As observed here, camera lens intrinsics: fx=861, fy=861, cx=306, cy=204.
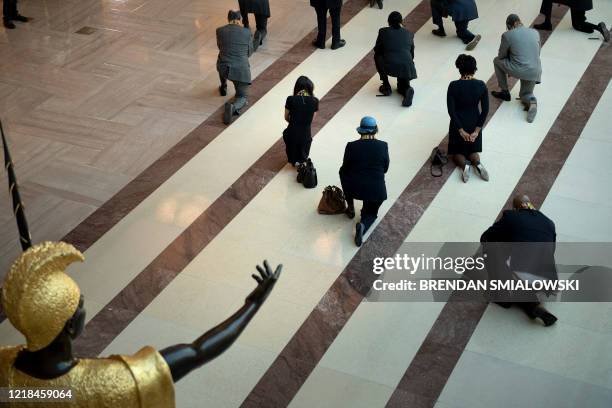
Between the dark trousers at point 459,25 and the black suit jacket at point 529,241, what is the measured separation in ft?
16.7

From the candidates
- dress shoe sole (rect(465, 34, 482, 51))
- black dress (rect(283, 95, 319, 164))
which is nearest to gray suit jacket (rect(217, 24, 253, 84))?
black dress (rect(283, 95, 319, 164))

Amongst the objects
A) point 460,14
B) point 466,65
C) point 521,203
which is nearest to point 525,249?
point 521,203

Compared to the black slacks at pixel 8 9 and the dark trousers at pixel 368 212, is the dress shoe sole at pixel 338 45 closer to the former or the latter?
the dark trousers at pixel 368 212

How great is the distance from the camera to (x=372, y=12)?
41.2ft

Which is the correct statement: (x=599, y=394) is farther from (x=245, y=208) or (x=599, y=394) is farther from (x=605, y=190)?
(x=245, y=208)

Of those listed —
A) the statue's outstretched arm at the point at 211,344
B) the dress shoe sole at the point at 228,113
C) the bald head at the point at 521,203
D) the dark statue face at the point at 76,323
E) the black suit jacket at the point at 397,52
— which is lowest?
the dress shoe sole at the point at 228,113

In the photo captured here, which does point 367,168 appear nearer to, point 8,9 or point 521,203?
point 521,203

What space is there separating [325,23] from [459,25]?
70.7 inches

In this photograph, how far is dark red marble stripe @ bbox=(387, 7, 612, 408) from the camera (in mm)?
6480

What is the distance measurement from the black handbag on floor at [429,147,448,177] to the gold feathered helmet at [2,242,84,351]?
6133mm

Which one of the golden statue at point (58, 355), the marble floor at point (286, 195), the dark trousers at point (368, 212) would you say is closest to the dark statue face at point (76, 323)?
the golden statue at point (58, 355)

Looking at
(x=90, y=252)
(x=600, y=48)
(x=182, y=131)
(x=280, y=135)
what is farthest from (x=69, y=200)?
A: (x=600, y=48)

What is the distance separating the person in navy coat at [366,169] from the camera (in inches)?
306

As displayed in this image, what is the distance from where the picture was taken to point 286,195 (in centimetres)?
866
